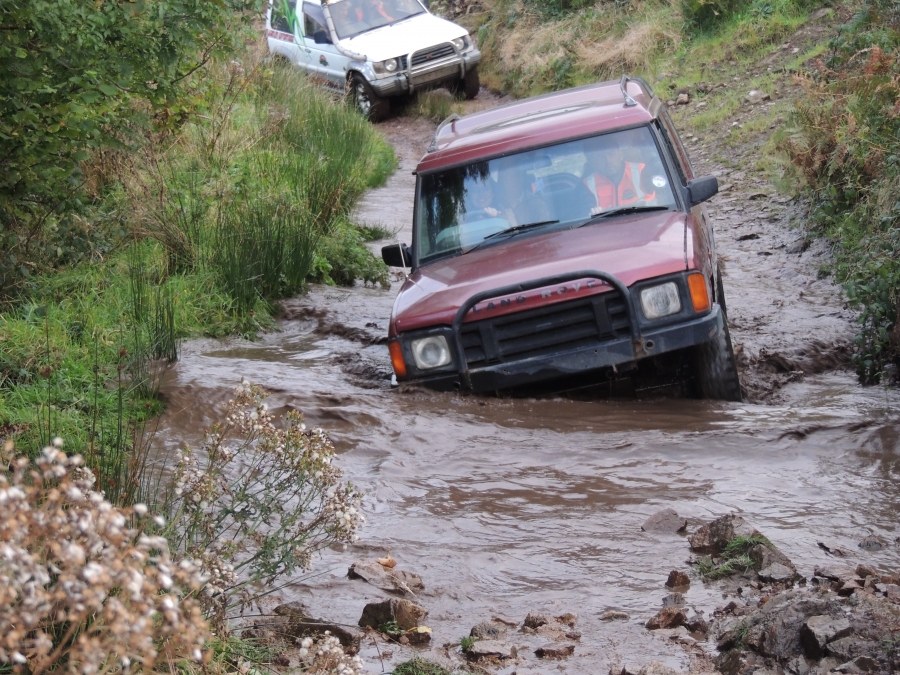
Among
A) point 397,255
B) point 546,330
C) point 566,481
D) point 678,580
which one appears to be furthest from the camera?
point 397,255

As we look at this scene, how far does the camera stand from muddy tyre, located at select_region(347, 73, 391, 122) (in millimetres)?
16719

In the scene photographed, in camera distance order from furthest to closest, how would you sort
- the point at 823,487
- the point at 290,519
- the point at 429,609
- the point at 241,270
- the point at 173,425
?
the point at 241,270 → the point at 173,425 → the point at 823,487 → the point at 429,609 → the point at 290,519

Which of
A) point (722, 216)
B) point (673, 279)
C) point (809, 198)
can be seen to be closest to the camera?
point (673, 279)

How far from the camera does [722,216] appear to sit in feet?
35.1

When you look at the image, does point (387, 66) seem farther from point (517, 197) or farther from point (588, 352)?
point (588, 352)

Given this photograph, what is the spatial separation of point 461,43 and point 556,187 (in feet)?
38.2

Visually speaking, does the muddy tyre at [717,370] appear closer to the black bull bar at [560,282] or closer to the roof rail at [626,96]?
the black bull bar at [560,282]

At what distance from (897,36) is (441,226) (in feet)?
17.0

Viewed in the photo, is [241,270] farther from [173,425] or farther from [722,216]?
[722,216]

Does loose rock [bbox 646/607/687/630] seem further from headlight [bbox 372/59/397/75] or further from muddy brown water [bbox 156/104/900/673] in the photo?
headlight [bbox 372/59/397/75]

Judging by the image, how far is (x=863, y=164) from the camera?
8273 mm

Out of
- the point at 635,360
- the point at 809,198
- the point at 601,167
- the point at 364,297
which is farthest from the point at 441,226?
the point at 809,198

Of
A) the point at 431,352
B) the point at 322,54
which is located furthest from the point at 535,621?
the point at 322,54

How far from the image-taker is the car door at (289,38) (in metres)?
17.9
